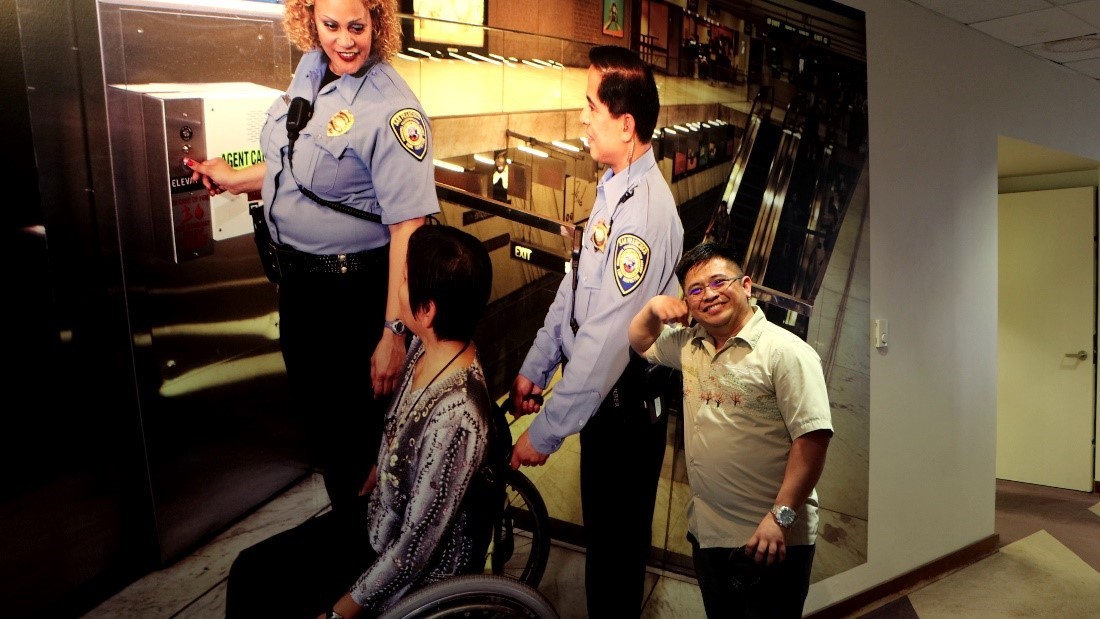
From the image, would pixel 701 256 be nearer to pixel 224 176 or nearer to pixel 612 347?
pixel 612 347

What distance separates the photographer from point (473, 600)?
4.62 ft

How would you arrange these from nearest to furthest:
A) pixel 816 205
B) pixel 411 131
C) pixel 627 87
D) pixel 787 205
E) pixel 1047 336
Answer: pixel 411 131, pixel 627 87, pixel 787 205, pixel 816 205, pixel 1047 336

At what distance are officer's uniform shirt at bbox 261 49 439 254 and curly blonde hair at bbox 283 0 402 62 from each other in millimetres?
27

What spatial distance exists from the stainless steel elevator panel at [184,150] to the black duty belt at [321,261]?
Answer: 3.9 inches

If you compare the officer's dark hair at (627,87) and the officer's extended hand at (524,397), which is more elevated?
the officer's dark hair at (627,87)

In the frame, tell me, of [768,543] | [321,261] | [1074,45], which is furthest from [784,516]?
[1074,45]

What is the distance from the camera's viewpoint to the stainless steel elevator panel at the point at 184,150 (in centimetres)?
142

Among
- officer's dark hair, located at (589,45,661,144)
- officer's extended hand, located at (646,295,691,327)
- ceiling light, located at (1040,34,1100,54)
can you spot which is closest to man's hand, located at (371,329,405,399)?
officer's extended hand, located at (646,295,691,327)

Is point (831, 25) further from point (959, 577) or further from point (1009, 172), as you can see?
point (1009, 172)

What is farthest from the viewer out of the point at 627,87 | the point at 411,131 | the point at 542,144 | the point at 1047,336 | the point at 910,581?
the point at 1047,336

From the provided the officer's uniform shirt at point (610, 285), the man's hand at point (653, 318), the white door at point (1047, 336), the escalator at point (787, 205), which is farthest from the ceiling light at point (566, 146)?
the white door at point (1047, 336)

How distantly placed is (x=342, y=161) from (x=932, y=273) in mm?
3085

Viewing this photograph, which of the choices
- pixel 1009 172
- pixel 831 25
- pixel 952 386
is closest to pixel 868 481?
pixel 952 386

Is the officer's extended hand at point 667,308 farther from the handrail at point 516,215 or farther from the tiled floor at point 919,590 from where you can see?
the tiled floor at point 919,590
